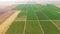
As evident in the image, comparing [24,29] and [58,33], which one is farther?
[24,29]

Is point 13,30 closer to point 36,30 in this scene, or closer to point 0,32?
point 0,32

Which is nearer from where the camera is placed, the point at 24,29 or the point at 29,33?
the point at 29,33

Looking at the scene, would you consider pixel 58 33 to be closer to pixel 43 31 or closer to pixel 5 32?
pixel 43 31

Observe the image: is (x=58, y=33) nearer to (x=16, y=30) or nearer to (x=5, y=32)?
(x=16, y=30)

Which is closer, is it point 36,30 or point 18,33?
point 18,33

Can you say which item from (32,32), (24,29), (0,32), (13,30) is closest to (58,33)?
(32,32)

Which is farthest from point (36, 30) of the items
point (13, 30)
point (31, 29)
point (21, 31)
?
point (13, 30)

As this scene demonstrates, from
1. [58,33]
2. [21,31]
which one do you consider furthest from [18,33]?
[58,33]
